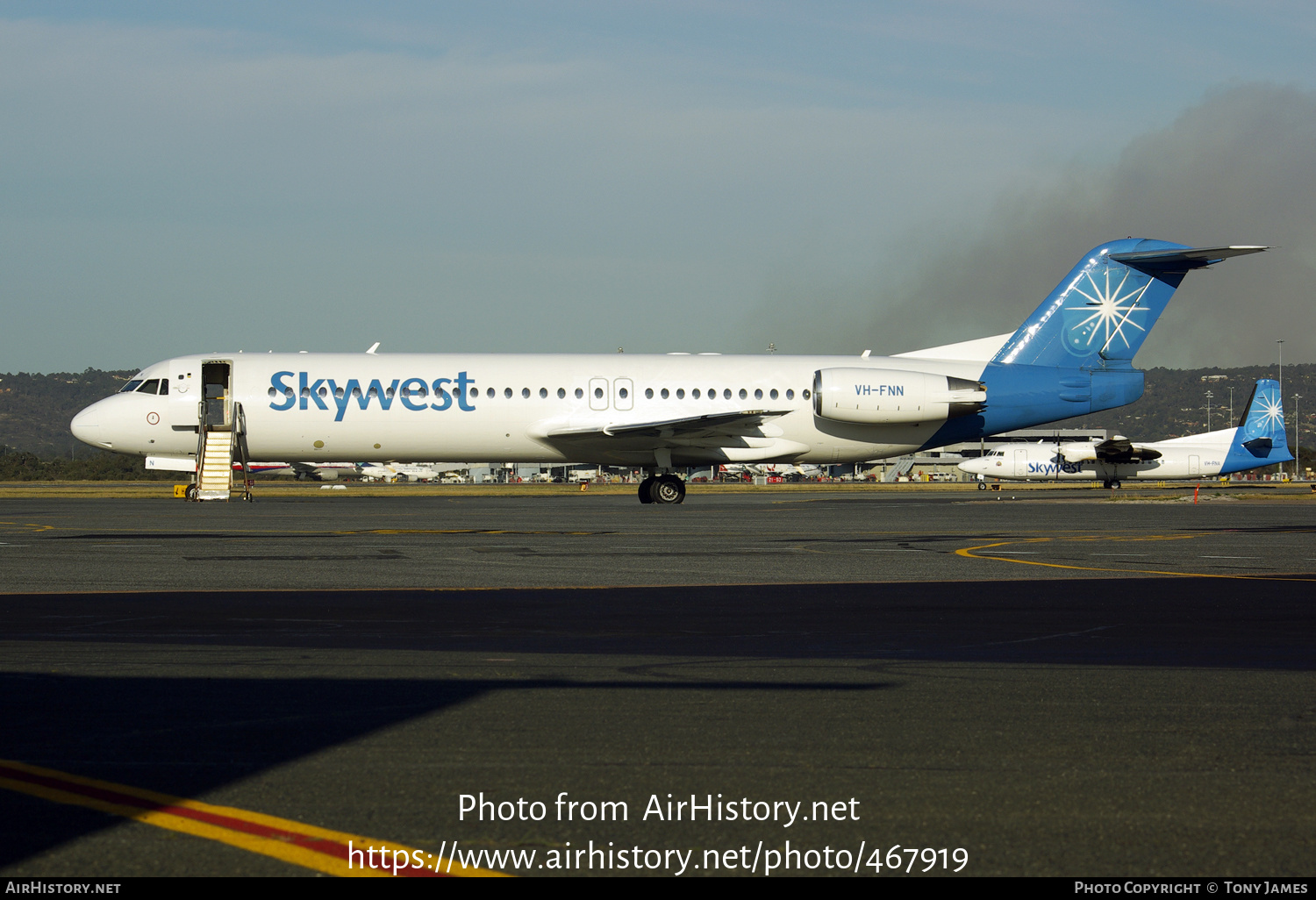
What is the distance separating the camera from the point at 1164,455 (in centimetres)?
6159

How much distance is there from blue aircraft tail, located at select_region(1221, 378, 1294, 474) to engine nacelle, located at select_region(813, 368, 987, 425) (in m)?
29.6

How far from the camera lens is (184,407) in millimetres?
35781

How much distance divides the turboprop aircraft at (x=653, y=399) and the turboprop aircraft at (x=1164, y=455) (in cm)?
2421

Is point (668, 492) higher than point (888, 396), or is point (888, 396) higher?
point (888, 396)

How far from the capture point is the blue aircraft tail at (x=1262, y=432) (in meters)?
59.7

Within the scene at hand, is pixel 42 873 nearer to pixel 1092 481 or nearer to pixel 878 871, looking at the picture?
pixel 878 871

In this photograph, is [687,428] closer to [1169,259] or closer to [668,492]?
[668,492]

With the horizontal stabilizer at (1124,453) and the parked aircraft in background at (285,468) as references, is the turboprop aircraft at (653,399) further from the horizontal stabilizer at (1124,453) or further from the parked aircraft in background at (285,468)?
the horizontal stabilizer at (1124,453)

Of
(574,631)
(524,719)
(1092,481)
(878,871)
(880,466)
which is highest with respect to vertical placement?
(880,466)

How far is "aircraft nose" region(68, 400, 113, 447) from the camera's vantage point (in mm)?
35812

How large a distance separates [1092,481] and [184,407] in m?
54.5

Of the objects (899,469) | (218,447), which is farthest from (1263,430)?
(218,447)

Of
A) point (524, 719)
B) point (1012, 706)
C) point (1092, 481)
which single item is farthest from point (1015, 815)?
point (1092, 481)

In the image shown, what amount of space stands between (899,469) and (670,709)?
102m
